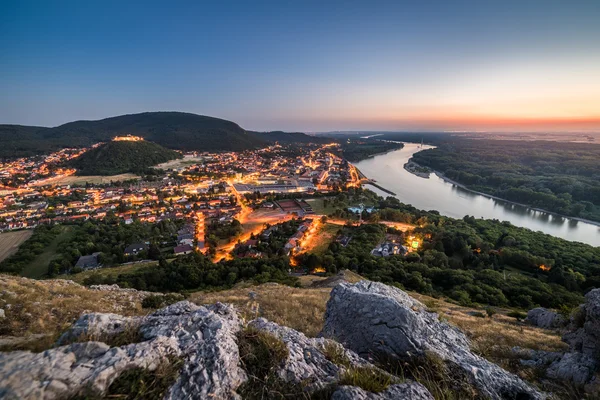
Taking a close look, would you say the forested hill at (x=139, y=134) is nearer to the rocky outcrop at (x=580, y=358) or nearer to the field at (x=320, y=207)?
the field at (x=320, y=207)

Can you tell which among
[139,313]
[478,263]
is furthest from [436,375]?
[478,263]

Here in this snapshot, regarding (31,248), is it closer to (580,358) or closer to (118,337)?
(118,337)

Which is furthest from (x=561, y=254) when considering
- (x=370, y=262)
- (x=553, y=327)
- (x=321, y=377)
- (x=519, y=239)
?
(x=321, y=377)

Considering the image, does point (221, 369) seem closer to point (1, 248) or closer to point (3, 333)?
point (3, 333)

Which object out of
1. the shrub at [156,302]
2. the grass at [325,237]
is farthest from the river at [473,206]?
the shrub at [156,302]

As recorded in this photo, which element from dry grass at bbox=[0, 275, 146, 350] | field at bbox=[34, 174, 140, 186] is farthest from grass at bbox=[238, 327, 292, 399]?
field at bbox=[34, 174, 140, 186]

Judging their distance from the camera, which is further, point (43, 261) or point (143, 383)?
point (43, 261)
